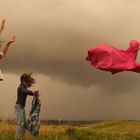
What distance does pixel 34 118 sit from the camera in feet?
37.8

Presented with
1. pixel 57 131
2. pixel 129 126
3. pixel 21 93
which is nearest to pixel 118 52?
pixel 21 93

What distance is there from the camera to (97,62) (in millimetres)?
6957

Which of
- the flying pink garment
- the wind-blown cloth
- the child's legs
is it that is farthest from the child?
the flying pink garment

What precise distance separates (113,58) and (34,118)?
200 inches

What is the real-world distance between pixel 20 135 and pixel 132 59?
511cm

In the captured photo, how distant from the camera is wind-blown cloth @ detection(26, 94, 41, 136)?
37.7ft

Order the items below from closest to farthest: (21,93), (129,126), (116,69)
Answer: (116,69)
(21,93)
(129,126)

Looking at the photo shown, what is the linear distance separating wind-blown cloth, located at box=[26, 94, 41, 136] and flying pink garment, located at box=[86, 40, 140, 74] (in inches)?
184

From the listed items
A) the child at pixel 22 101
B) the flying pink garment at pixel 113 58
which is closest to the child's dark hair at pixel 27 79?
the child at pixel 22 101

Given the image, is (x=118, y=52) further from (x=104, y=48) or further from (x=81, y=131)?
(x=81, y=131)

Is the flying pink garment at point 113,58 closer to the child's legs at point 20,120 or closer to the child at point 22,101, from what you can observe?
the child at point 22,101

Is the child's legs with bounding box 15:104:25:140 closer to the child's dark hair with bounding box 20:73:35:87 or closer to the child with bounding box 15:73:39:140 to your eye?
the child with bounding box 15:73:39:140

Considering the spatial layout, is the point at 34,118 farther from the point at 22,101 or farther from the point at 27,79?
the point at 27,79

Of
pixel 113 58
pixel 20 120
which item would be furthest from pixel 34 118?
pixel 113 58
